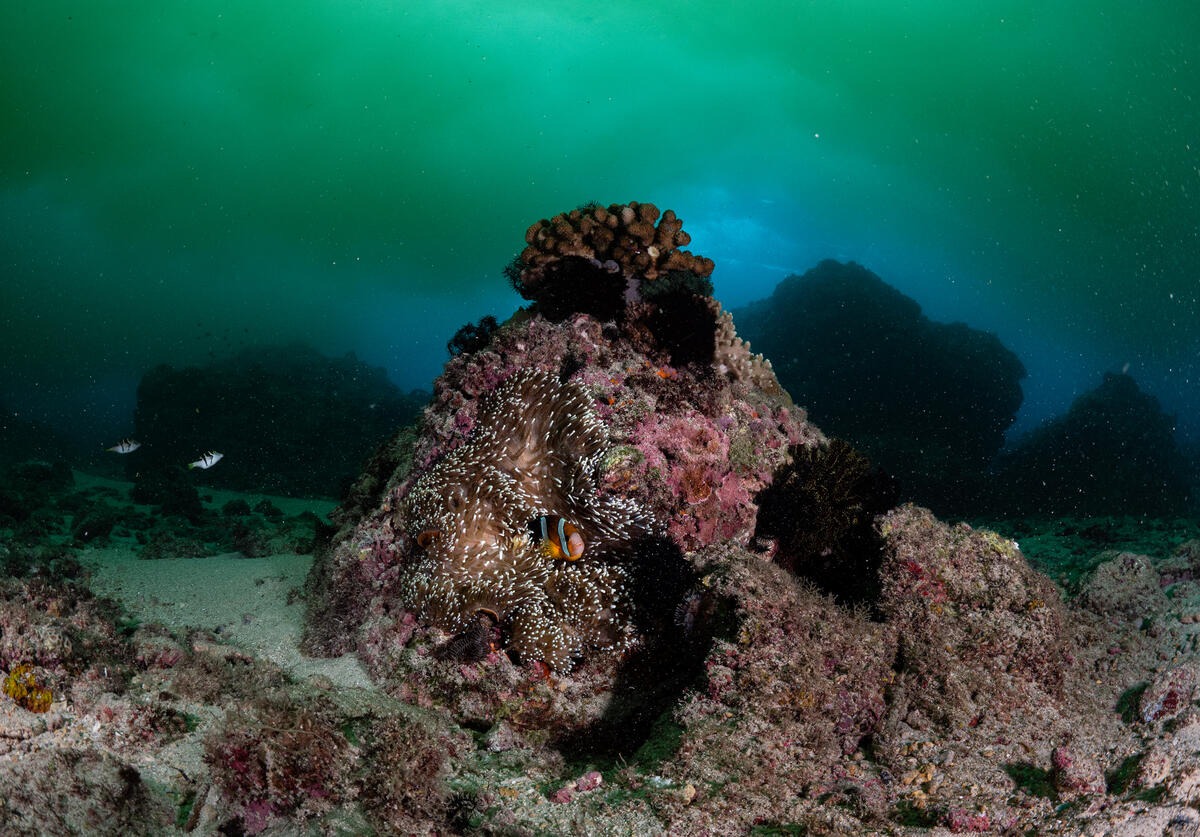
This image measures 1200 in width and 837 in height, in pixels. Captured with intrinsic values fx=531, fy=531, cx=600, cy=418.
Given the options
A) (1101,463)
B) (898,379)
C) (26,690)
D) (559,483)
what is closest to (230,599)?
Answer: (26,690)

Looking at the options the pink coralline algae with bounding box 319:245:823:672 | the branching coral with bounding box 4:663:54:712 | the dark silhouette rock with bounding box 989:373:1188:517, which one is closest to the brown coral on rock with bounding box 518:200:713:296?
the pink coralline algae with bounding box 319:245:823:672

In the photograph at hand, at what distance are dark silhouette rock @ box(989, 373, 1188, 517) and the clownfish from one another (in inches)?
750

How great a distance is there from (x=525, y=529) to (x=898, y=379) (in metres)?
22.8

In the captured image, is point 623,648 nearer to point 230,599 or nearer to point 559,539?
point 559,539

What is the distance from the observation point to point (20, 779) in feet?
8.66

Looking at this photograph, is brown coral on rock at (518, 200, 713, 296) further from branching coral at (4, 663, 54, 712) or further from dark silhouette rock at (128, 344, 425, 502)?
dark silhouette rock at (128, 344, 425, 502)

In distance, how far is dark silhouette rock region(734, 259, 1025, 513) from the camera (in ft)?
64.1

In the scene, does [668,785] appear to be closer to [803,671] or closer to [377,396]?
[803,671]

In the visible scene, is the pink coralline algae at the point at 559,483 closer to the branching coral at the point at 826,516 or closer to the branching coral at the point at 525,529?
the branching coral at the point at 525,529

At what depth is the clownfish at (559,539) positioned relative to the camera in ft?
14.5

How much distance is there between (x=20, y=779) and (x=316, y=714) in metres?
1.30

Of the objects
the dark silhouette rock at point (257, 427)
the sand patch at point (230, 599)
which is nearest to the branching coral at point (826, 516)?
the sand patch at point (230, 599)

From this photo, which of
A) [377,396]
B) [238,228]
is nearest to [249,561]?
[377,396]

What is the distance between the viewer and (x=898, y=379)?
23109mm
